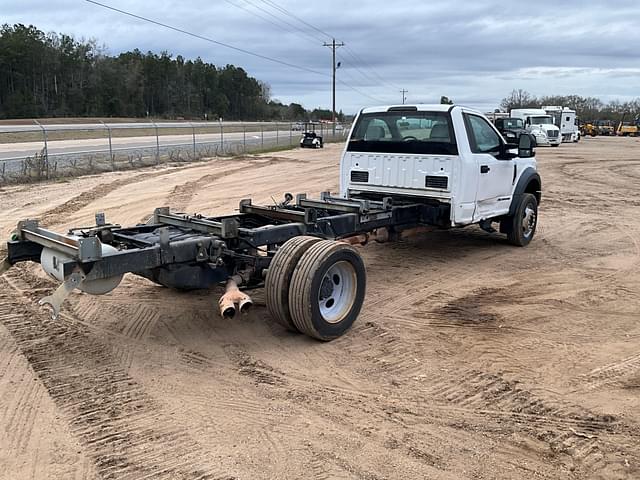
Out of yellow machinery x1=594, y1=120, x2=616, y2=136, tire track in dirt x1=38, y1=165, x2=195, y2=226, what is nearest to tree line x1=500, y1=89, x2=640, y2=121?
yellow machinery x1=594, y1=120, x2=616, y2=136

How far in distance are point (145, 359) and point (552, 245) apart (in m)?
7.22

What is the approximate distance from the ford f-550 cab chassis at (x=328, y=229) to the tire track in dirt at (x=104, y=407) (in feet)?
2.24

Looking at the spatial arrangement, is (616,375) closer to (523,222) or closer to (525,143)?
(525,143)

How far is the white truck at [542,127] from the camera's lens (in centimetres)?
4331

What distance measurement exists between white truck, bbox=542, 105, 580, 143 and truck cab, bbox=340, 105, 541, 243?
4124 centimetres

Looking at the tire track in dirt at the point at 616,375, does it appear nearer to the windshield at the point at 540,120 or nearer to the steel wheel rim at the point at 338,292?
the steel wheel rim at the point at 338,292

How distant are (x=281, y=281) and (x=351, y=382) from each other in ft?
3.44

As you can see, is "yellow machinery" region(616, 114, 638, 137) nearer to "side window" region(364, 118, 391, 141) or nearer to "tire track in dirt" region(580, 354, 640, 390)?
"side window" region(364, 118, 391, 141)

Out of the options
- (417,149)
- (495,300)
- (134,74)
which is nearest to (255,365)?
(495,300)

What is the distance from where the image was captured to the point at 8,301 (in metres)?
6.73

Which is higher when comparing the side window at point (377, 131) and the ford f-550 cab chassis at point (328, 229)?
the side window at point (377, 131)

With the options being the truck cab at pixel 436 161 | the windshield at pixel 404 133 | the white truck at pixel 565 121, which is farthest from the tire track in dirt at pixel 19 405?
the white truck at pixel 565 121

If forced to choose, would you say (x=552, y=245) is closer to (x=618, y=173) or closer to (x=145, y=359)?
(x=145, y=359)

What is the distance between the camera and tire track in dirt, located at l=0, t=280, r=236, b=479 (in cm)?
371
